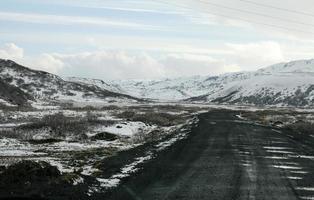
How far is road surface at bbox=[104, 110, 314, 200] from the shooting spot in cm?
1225

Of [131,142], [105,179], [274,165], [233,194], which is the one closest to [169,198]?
[233,194]

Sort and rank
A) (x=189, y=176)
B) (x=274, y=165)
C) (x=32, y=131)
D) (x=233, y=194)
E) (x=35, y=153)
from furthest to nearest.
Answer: (x=32, y=131) < (x=35, y=153) < (x=274, y=165) < (x=189, y=176) < (x=233, y=194)

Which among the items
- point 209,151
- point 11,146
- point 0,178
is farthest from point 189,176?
point 11,146

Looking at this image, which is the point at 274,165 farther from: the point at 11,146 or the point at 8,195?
the point at 11,146

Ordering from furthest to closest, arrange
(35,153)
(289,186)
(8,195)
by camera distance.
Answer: (35,153), (289,186), (8,195)

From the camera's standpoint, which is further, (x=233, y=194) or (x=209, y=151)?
(x=209, y=151)

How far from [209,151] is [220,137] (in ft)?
25.4

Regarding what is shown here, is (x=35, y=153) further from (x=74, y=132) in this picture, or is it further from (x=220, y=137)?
(x=220, y=137)

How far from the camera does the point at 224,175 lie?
50.2 feet

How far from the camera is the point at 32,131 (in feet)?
92.9

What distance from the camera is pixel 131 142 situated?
26.0 metres

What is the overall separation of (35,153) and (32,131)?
8.99m

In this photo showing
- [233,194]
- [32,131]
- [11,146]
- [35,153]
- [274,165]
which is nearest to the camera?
[233,194]

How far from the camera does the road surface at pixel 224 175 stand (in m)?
12.2
